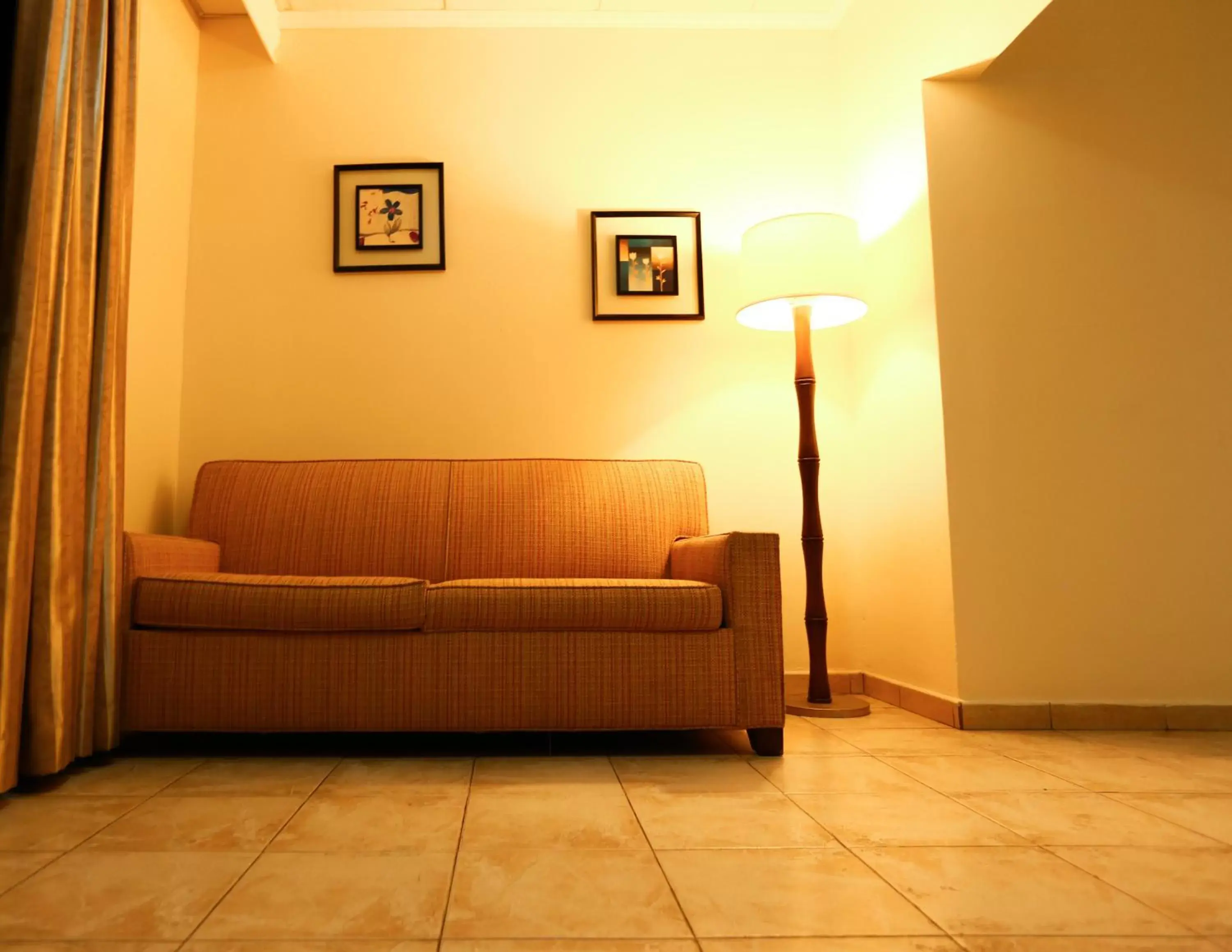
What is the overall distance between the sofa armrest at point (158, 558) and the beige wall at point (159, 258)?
0.99 ft

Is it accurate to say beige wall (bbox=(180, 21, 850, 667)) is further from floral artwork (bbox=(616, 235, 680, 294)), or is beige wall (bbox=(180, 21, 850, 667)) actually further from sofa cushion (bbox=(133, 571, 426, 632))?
sofa cushion (bbox=(133, 571, 426, 632))

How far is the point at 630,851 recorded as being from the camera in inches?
51.2

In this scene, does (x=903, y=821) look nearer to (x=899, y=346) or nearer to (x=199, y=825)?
(x=199, y=825)

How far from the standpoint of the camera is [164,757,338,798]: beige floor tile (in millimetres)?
1666

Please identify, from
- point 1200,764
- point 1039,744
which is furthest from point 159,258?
point 1200,764

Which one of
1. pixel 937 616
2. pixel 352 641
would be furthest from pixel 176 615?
pixel 937 616

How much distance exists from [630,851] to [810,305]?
1.85m

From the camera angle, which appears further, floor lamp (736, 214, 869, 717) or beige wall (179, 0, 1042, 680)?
beige wall (179, 0, 1042, 680)

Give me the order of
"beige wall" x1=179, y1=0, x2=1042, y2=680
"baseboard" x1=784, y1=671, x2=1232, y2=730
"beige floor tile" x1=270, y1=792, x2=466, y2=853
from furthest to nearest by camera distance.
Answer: "beige wall" x1=179, y1=0, x2=1042, y2=680 < "baseboard" x1=784, y1=671, x2=1232, y2=730 < "beige floor tile" x1=270, y1=792, x2=466, y2=853

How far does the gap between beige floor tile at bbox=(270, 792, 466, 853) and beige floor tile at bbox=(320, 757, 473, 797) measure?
0.04m

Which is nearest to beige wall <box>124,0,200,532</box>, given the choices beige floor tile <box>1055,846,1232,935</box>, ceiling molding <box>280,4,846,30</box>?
ceiling molding <box>280,4,846,30</box>

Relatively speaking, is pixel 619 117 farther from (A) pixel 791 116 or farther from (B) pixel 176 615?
(B) pixel 176 615

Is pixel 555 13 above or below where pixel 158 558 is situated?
above

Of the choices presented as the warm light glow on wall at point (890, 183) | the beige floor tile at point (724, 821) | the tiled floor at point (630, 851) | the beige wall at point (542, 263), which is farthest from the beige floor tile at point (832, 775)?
the warm light glow on wall at point (890, 183)
